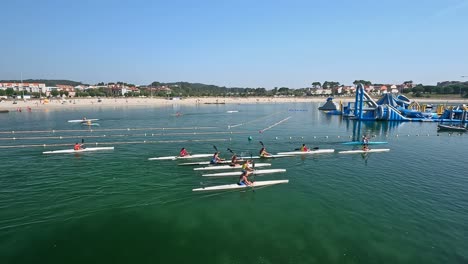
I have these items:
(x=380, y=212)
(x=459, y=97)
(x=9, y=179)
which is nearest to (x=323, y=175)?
(x=380, y=212)

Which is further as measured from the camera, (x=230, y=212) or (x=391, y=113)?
(x=391, y=113)

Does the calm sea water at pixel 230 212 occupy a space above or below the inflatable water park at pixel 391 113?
below

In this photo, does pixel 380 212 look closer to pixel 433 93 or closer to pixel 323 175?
pixel 323 175

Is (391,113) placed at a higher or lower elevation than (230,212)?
higher

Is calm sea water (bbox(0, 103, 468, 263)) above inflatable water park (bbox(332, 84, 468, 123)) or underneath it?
underneath

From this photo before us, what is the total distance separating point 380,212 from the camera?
54.5 feet

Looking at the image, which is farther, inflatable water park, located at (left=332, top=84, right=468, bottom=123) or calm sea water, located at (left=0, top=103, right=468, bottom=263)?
inflatable water park, located at (left=332, top=84, right=468, bottom=123)

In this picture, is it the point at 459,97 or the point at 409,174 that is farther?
the point at 459,97

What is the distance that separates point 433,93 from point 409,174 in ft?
641

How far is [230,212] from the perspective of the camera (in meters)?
16.5

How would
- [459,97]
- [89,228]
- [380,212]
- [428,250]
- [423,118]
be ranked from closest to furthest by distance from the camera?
[428,250]
[89,228]
[380,212]
[423,118]
[459,97]

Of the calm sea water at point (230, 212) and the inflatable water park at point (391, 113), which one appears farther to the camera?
the inflatable water park at point (391, 113)

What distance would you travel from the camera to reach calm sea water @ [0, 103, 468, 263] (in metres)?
12.7

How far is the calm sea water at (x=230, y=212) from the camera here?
12695 millimetres
